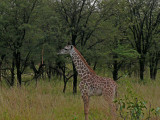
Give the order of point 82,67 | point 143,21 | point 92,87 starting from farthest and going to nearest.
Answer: point 143,21
point 82,67
point 92,87

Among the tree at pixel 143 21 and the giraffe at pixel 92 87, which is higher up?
the tree at pixel 143 21

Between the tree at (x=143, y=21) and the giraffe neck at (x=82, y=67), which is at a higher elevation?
the tree at (x=143, y=21)

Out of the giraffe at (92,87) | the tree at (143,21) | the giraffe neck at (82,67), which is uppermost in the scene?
the tree at (143,21)

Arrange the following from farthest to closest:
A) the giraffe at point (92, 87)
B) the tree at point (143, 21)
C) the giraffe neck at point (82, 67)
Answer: the tree at point (143, 21), the giraffe neck at point (82, 67), the giraffe at point (92, 87)

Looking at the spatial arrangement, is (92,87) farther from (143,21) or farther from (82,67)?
(143,21)

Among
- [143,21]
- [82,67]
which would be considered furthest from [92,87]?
[143,21]

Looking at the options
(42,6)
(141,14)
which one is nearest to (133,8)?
(141,14)

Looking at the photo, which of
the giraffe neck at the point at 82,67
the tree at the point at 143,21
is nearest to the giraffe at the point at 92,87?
the giraffe neck at the point at 82,67

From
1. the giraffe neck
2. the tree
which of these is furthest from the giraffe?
the tree

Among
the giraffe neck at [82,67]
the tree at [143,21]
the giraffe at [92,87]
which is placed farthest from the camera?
the tree at [143,21]

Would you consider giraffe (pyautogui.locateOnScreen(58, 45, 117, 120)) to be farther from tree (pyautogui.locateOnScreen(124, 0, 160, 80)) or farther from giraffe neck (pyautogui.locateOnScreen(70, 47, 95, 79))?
tree (pyautogui.locateOnScreen(124, 0, 160, 80))

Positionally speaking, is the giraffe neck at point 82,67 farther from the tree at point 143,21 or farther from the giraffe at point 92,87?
the tree at point 143,21

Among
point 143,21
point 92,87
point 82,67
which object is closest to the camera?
point 92,87

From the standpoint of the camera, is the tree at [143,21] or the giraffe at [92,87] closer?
the giraffe at [92,87]
